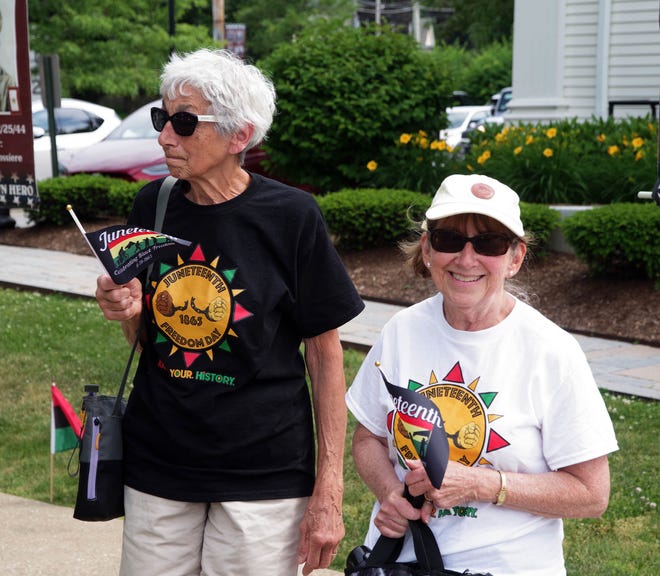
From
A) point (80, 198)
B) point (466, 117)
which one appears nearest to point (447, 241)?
point (80, 198)

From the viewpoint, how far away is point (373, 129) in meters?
13.1

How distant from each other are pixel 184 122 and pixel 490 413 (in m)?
1.08

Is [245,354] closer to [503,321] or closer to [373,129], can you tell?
[503,321]

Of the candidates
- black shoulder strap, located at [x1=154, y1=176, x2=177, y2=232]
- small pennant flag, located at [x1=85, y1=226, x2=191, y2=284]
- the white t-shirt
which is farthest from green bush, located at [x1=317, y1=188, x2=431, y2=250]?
the white t-shirt

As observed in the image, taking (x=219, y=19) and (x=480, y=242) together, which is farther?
(x=219, y=19)

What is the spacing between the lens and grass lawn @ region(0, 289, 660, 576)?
4.84 meters

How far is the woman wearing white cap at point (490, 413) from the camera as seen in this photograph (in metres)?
2.65

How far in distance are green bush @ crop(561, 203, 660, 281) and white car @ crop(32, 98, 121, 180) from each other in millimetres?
11718

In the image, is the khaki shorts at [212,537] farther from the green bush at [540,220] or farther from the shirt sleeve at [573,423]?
the green bush at [540,220]

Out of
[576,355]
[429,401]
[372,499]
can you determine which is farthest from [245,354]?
[372,499]

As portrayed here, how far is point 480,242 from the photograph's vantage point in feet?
9.07

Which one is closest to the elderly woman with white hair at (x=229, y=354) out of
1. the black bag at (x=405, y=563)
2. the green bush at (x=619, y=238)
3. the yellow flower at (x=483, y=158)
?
the black bag at (x=405, y=563)

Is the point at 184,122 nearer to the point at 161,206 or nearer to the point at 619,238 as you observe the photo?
the point at 161,206

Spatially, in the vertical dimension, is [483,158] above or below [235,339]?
below
